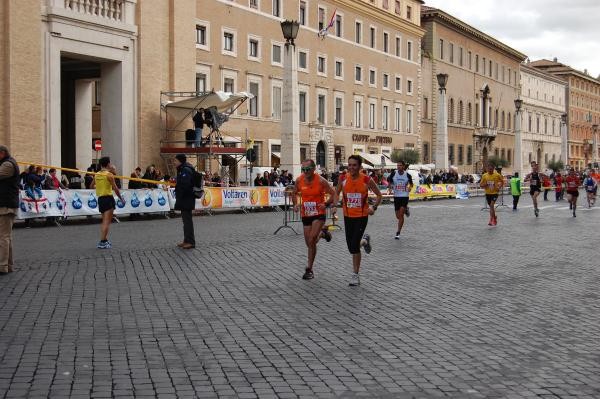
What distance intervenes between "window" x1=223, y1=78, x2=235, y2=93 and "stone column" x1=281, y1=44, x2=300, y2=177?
1320cm

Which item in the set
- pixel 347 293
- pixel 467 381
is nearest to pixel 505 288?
pixel 347 293

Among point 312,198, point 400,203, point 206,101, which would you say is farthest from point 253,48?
point 312,198

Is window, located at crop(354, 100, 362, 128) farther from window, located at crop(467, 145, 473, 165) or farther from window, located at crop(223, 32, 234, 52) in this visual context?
window, located at crop(467, 145, 473, 165)

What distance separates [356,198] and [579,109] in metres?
130

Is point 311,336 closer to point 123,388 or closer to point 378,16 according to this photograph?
point 123,388

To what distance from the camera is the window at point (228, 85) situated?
1777 inches

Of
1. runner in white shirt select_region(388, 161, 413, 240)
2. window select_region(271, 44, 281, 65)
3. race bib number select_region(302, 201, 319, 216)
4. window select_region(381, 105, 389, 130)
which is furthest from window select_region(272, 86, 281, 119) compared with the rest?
race bib number select_region(302, 201, 319, 216)

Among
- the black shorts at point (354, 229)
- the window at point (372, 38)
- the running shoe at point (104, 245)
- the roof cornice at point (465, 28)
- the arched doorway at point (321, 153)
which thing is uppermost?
the roof cornice at point (465, 28)

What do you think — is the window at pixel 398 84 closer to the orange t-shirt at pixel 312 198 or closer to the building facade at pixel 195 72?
the building facade at pixel 195 72

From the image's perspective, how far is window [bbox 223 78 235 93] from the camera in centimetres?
4512

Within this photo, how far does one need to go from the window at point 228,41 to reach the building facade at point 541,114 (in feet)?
220

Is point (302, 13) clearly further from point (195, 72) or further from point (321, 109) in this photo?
point (195, 72)

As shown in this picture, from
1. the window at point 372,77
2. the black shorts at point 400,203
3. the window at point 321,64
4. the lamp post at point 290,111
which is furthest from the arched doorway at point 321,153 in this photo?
the black shorts at point 400,203

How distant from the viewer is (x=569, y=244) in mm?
17828
